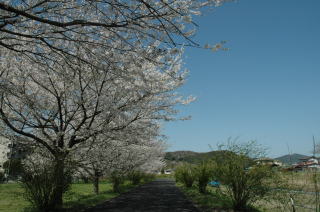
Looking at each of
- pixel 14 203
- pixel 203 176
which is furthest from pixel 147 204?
pixel 203 176

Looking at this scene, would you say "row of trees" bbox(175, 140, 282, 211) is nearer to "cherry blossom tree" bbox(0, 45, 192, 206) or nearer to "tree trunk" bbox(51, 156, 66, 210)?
"cherry blossom tree" bbox(0, 45, 192, 206)

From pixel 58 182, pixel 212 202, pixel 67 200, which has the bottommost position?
pixel 212 202

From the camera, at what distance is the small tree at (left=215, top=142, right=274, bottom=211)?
9.95 meters

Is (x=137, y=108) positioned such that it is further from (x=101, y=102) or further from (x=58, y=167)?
(x=58, y=167)

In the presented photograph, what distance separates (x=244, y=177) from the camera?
1030 cm

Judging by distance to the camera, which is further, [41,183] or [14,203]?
[14,203]

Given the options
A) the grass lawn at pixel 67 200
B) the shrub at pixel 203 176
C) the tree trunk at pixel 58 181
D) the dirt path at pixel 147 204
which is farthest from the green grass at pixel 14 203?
the shrub at pixel 203 176

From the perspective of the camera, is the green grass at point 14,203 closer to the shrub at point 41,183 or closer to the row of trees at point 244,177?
the shrub at point 41,183

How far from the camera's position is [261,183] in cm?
1003

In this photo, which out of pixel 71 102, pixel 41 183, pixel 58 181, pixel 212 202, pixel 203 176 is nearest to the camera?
pixel 41 183

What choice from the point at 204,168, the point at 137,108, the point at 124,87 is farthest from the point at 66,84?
the point at 204,168

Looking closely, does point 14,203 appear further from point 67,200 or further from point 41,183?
point 41,183

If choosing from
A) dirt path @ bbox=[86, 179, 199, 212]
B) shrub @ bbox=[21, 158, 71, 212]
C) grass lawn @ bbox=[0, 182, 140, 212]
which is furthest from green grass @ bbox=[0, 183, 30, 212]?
dirt path @ bbox=[86, 179, 199, 212]

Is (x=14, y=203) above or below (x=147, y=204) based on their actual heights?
above
